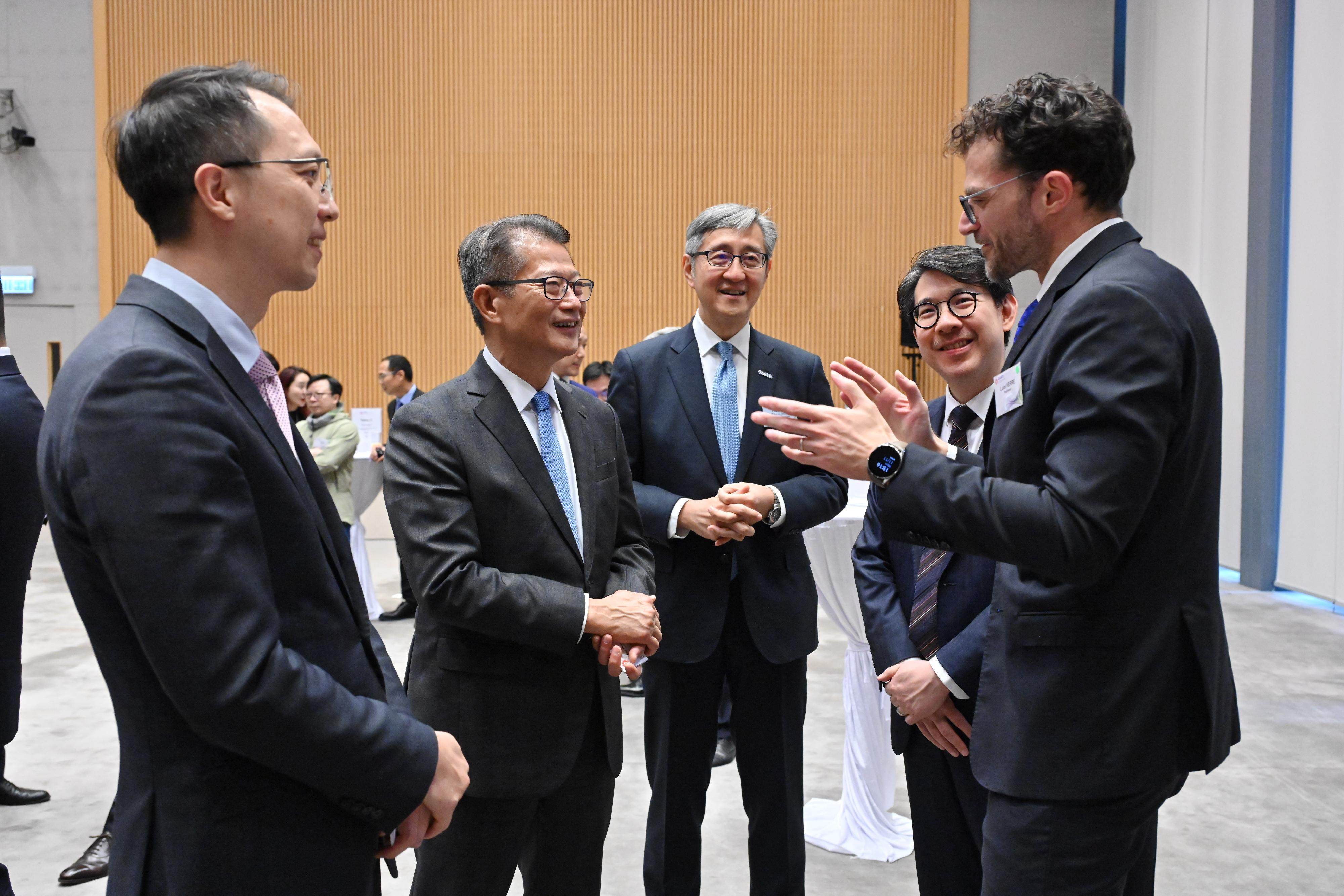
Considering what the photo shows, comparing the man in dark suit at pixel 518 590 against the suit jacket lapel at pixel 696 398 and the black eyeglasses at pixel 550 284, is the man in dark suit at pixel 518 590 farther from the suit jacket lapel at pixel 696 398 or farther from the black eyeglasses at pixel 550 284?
the suit jacket lapel at pixel 696 398

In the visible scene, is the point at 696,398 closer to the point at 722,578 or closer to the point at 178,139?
the point at 722,578

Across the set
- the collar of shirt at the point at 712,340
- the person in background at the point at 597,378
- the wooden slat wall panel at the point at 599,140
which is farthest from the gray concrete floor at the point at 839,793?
the wooden slat wall panel at the point at 599,140

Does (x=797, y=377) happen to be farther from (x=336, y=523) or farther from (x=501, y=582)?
(x=336, y=523)

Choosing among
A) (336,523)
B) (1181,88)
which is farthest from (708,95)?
(336,523)

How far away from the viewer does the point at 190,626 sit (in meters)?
1.05

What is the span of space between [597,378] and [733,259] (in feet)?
16.7

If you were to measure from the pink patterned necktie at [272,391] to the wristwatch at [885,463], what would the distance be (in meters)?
0.85

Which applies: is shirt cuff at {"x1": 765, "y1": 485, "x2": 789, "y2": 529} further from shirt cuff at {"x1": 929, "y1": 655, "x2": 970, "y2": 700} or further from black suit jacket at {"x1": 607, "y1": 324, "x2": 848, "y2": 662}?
shirt cuff at {"x1": 929, "y1": 655, "x2": 970, "y2": 700}

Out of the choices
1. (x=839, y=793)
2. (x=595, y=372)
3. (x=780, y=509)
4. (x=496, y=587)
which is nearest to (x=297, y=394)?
(x=595, y=372)

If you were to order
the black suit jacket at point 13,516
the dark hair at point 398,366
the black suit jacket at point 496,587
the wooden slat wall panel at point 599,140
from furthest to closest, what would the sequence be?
the wooden slat wall panel at point 599,140 < the dark hair at point 398,366 < the black suit jacket at point 13,516 < the black suit jacket at point 496,587

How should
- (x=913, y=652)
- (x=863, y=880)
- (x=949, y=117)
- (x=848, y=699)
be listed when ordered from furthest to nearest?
(x=949, y=117), (x=848, y=699), (x=863, y=880), (x=913, y=652)

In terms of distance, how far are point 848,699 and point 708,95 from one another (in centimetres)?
888

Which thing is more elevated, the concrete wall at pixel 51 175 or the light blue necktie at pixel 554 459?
the concrete wall at pixel 51 175

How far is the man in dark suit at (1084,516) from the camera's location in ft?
4.59
